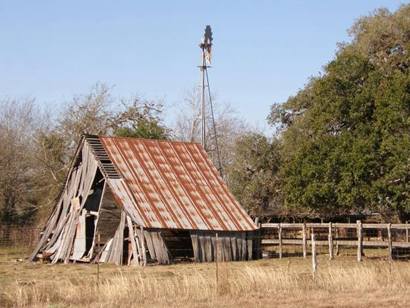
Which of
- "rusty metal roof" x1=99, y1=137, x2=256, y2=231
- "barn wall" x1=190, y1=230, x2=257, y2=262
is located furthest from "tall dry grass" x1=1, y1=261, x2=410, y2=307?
"rusty metal roof" x1=99, y1=137, x2=256, y2=231

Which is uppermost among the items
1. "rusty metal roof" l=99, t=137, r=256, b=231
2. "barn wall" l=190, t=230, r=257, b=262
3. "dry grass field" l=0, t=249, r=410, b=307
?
"rusty metal roof" l=99, t=137, r=256, b=231

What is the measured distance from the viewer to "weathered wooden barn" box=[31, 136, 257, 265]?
94.6ft

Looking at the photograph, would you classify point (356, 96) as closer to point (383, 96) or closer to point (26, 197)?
point (383, 96)

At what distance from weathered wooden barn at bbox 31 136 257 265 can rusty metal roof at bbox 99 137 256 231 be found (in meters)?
0.04

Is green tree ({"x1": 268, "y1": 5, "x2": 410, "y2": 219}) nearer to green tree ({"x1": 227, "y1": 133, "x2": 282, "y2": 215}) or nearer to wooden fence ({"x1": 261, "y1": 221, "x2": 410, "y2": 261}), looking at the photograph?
wooden fence ({"x1": 261, "y1": 221, "x2": 410, "y2": 261})

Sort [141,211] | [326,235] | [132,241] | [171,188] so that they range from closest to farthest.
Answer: [132,241] < [141,211] < [171,188] < [326,235]

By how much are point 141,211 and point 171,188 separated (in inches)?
109

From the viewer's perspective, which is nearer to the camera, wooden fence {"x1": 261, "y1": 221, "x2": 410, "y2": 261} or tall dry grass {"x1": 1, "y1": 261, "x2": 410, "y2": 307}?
tall dry grass {"x1": 1, "y1": 261, "x2": 410, "y2": 307}

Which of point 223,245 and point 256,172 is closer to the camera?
point 223,245

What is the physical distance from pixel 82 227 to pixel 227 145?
130ft

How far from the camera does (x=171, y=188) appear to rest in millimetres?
31156

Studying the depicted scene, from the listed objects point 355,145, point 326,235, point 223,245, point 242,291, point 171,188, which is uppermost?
point 355,145

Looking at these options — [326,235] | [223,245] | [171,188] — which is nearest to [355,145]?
[223,245]

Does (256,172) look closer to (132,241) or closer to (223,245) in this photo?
(223,245)
